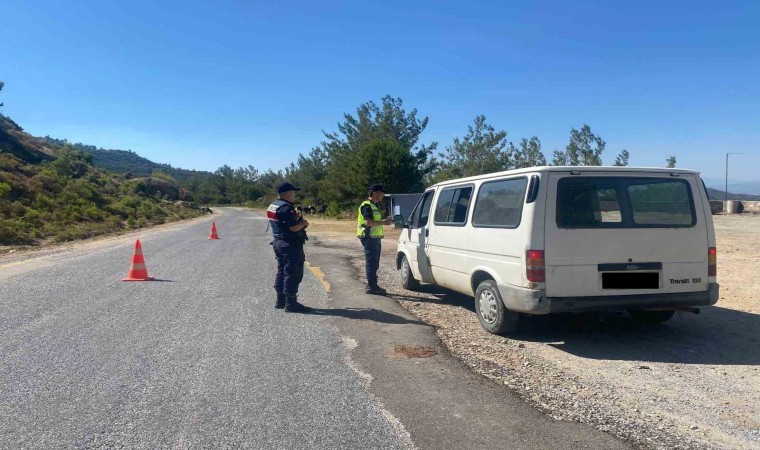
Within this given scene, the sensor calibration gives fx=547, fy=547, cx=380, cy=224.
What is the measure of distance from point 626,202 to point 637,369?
1771mm

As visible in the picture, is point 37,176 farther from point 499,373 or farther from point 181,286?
point 499,373

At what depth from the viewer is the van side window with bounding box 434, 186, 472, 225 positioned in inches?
283

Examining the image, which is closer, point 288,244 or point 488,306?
point 488,306

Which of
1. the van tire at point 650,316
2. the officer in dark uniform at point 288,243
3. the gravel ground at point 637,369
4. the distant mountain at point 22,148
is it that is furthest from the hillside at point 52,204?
the van tire at point 650,316

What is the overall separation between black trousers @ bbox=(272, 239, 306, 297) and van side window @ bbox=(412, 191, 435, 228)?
6.80ft

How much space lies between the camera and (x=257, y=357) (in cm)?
535

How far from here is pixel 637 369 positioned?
499 centimetres

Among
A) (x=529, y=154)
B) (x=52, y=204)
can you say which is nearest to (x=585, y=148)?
(x=529, y=154)

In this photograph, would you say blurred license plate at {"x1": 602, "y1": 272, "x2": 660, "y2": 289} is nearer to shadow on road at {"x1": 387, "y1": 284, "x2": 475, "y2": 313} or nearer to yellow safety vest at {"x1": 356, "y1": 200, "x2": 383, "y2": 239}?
shadow on road at {"x1": 387, "y1": 284, "x2": 475, "y2": 313}

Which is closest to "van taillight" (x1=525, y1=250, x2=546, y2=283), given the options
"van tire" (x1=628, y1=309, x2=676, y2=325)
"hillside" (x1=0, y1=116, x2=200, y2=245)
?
"van tire" (x1=628, y1=309, x2=676, y2=325)

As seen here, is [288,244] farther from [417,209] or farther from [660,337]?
[660,337]

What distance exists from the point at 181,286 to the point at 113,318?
2.65 metres

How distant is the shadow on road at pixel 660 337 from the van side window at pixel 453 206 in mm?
1610

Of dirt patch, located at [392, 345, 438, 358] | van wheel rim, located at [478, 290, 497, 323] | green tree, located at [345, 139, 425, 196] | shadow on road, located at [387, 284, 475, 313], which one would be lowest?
shadow on road, located at [387, 284, 475, 313]
